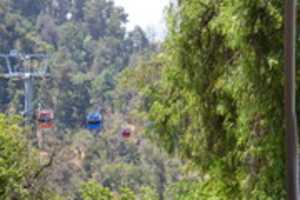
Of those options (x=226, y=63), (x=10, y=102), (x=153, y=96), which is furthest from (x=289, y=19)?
(x=10, y=102)

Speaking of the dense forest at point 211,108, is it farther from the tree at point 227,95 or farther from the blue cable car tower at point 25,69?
the blue cable car tower at point 25,69

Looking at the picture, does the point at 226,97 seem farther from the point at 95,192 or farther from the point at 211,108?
the point at 95,192

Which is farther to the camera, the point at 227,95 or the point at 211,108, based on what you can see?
the point at 211,108

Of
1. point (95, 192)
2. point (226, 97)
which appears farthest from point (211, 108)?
point (95, 192)

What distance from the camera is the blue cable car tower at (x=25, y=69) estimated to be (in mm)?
18045

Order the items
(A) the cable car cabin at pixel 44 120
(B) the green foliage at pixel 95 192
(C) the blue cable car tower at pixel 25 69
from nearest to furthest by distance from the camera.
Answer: (B) the green foliage at pixel 95 192, (A) the cable car cabin at pixel 44 120, (C) the blue cable car tower at pixel 25 69

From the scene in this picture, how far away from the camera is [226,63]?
2623 mm

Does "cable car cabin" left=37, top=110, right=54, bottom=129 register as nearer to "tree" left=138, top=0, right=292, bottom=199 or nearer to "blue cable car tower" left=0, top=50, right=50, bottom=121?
"blue cable car tower" left=0, top=50, right=50, bottom=121

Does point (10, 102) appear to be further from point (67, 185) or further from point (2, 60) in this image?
point (67, 185)

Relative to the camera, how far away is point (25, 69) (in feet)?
65.5

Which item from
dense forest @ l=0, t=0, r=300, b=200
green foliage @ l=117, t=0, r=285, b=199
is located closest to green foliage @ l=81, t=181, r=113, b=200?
dense forest @ l=0, t=0, r=300, b=200

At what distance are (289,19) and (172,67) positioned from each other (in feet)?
5.88

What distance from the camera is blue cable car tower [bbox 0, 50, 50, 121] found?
18.0 m

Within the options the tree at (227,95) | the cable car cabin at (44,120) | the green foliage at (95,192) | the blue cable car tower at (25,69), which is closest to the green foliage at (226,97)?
the tree at (227,95)
